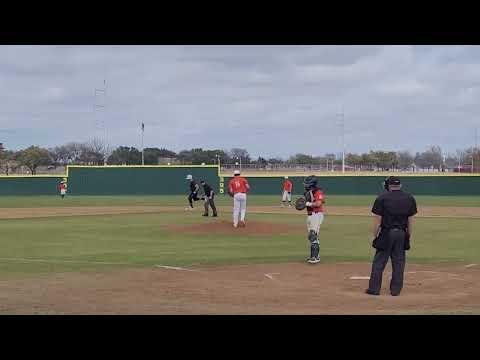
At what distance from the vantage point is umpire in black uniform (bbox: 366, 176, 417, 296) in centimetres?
1043

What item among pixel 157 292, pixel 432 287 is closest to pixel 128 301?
pixel 157 292

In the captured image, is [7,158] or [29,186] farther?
[7,158]

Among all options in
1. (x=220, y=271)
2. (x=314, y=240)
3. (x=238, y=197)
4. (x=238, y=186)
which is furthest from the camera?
(x=238, y=186)

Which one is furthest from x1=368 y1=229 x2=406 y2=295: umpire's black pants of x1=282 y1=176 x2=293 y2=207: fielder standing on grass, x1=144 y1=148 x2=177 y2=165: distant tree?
x1=144 y1=148 x2=177 y2=165: distant tree

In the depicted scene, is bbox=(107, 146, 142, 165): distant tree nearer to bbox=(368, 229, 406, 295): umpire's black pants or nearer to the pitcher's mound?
the pitcher's mound

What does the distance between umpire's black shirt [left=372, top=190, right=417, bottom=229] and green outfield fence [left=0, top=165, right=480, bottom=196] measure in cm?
4816

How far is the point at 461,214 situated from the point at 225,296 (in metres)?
24.9

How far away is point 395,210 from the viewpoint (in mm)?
10406

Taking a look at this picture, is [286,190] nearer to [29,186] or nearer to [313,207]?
[313,207]

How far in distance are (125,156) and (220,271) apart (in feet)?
276

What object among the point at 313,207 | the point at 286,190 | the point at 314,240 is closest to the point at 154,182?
the point at 286,190

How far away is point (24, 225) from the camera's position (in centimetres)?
2622
